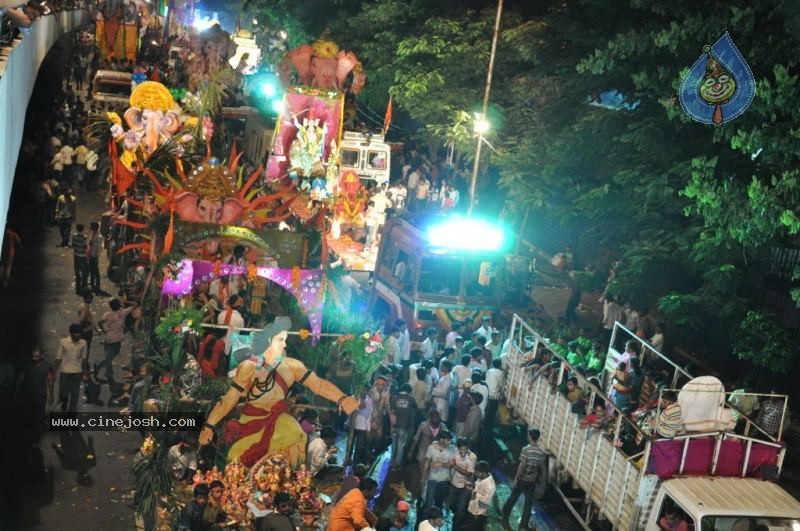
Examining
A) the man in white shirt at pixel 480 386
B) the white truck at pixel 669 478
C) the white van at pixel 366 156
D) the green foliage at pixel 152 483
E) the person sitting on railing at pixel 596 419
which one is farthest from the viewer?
the white van at pixel 366 156

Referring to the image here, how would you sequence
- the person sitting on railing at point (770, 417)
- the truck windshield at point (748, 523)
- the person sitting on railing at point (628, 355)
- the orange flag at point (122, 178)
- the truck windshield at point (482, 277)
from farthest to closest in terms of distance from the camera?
1. the orange flag at point (122, 178)
2. the truck windshield at point (482, 277)
3. the person sitting on railing at point (628, 355)
4. the person sitting on railing at point (770, 417)
5. the truck windshield at point (748, 523)

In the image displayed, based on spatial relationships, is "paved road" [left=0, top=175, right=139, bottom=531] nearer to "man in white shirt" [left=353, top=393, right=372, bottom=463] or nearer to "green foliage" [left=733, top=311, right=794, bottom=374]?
"man in white shirt" [left=353, top=393, right=372, bottom=463]

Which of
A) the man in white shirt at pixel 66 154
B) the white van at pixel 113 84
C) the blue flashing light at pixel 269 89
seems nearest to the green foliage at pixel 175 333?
the man in white shirt at pixel 66 154

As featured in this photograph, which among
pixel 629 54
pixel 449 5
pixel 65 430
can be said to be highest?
pixel 449 5

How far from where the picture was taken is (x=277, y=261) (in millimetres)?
16125

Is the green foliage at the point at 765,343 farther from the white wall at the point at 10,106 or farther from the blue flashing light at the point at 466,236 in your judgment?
the white wall at the point at 10,106

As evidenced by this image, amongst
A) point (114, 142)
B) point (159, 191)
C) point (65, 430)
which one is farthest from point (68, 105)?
point (65, 430)

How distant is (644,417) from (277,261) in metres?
6.73

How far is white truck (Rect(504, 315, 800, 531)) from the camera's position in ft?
32.2

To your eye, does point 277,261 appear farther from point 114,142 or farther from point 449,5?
point 449,5

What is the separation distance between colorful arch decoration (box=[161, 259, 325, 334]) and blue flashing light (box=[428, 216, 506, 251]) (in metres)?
2.47

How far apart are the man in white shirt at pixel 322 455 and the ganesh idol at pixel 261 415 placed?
0.48 feet

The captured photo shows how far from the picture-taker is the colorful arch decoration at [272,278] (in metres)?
15.2

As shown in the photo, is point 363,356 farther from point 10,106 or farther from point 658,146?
point 658,146
